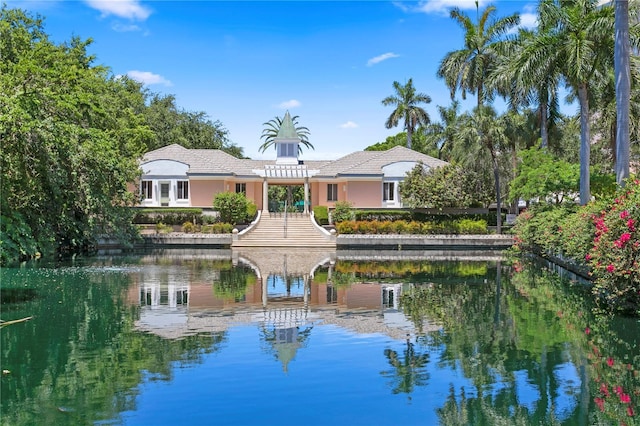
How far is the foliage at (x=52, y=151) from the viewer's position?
14.3 m

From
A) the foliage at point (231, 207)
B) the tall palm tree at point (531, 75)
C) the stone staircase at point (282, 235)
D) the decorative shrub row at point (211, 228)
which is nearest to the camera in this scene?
the tall palm tree at point (531, 75)

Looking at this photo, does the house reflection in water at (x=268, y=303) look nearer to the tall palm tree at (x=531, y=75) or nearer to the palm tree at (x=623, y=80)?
the palm tree at (x=623, y=80)

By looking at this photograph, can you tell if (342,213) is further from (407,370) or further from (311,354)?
(407,370)

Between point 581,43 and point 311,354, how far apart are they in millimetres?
18691

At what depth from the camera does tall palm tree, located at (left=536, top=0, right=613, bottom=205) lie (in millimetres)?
23406

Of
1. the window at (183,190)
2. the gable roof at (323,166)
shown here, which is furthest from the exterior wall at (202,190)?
the gable roof at (323,166)

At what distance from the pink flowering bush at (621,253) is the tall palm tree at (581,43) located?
34.4 feet

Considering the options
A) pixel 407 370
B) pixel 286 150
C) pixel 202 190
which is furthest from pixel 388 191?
pixel 407 370

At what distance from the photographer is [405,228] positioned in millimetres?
40156

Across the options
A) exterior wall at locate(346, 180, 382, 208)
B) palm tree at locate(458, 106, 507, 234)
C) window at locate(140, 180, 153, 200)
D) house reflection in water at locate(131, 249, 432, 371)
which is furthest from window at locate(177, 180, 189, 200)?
house reflection in water at locate(131, 249, 432, 371)

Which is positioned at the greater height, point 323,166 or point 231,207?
point 323,166

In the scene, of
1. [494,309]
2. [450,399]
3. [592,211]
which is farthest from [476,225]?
[450,399]

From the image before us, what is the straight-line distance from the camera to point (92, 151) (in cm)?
2088

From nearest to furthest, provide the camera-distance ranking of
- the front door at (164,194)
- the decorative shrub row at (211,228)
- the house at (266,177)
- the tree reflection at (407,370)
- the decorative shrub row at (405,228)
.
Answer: the tree reflection at (407,370)
the decorative shrub row at (405,228)
the decorative shrub row at (211,228)
the house at (266,177)
the front door at (164,194)
